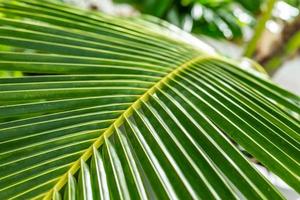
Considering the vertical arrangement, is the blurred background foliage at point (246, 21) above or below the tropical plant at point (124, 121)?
above

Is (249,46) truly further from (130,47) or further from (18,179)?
(18,179)

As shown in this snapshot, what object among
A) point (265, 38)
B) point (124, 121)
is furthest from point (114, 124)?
point (265, 38)

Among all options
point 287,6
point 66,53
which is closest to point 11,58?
point 66,53

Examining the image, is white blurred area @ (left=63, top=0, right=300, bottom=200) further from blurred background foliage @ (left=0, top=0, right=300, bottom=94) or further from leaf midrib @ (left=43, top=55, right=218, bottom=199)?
leaf midrib @ (left=43, top=55, right=218, bottom=199)

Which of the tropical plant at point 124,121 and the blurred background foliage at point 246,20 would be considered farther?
the blurred background foliage at point 246,20

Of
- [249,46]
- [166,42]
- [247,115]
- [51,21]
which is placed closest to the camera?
[247,115]

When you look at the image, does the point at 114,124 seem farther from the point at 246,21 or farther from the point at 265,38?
the point at 246,21

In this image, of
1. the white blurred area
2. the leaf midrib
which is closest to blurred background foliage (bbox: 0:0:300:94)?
the white blurred area

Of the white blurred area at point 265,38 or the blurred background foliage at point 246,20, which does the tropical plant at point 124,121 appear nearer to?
the white blurred area at point 265,38

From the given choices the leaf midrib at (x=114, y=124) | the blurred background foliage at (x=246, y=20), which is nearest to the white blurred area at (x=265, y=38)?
the blurred background foliage at (x=246, y=20)
